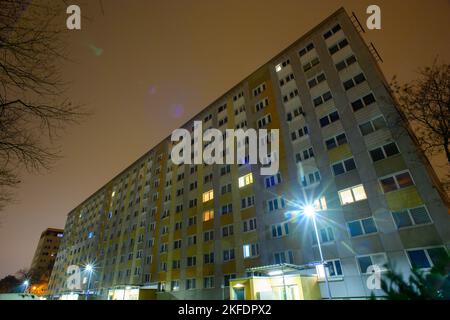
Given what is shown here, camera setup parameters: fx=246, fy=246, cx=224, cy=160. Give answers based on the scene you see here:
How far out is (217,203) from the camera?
120 ft

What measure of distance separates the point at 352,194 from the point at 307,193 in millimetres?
4555

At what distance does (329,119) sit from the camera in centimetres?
2764

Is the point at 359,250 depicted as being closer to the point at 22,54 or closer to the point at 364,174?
the point at 364,174

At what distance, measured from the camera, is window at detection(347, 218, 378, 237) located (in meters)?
21.0

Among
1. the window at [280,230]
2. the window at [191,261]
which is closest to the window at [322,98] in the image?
the window at [280,230]

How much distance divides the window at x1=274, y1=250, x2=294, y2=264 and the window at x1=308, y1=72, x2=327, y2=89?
20.1 metres

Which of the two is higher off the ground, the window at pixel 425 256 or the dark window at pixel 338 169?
the dark window at pixel 338 169

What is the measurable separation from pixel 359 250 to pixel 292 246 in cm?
651

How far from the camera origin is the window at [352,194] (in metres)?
22.6

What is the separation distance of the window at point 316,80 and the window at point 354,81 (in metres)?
3.02

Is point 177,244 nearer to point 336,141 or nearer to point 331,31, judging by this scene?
point 336,141

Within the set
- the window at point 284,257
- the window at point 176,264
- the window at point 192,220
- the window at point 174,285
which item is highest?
the window at point 192,220

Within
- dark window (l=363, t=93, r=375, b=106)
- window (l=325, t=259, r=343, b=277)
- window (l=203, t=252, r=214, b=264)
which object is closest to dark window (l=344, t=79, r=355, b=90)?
dark window (l=363, t=93, r=375, b=106)

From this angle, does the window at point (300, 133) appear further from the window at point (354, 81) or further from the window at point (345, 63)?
the window at point (345, 63)
